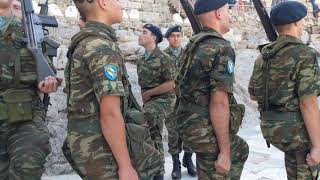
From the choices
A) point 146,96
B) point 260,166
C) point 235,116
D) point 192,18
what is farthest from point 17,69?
point 260,166

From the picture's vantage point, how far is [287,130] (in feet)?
8.82

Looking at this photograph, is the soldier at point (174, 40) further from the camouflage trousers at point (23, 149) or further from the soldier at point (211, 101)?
the camouflage trousers at point (23, 149)

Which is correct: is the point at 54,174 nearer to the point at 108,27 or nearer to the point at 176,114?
the point at 176,114

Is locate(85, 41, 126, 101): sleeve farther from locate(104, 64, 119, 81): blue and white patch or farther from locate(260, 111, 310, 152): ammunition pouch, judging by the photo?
locate(260, 111, 310, 152): ammunition pouch

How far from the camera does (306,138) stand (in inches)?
104

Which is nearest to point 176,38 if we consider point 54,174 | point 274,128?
point 54,174

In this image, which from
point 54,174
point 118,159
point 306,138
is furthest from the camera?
point 54,174

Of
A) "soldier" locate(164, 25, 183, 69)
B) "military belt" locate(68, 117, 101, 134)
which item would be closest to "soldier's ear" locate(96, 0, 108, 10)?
"military belt" locate(68, 117, 101, 134)

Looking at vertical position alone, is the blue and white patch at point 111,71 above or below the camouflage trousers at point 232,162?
above

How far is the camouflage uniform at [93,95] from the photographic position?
1896 mm

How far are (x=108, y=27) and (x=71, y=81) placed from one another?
1.14 feet

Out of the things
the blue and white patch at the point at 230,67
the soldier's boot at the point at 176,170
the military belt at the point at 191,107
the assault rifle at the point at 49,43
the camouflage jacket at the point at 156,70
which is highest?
the assault rifle at the point at 49,43

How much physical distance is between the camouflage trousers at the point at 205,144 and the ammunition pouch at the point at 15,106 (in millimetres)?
1091

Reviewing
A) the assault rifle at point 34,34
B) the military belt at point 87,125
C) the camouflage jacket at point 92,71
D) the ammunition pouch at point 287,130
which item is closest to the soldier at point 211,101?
the ammunition pouch at point 287,130
